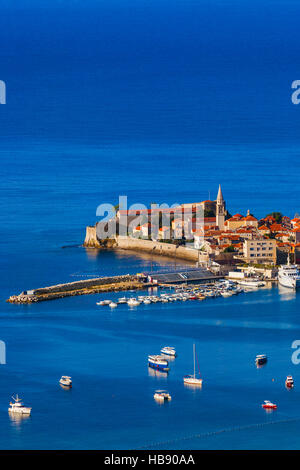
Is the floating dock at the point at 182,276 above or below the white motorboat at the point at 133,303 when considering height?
above

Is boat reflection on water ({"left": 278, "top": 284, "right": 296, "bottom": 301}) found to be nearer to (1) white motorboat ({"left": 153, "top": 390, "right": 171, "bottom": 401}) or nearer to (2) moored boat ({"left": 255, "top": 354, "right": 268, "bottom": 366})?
(2) moored boat ({"left": 255, "top": 354, "right": 268, "bottom": 366})

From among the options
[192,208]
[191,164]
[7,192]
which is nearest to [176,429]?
[192,208]

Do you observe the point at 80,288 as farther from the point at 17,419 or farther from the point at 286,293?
the point at 17,419

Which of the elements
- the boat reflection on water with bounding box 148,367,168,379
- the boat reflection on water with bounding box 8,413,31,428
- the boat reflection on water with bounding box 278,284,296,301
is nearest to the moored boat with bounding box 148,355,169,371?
the boat reflection on water with bounding box 148,367,168,379

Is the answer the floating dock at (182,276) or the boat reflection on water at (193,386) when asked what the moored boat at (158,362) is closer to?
the boat reflection on water at (193,386)

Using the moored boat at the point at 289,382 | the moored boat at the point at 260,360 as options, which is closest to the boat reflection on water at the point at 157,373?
the moored boat at the point at 260,360

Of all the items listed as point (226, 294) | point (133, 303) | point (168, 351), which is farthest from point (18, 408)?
point (226, 294)
